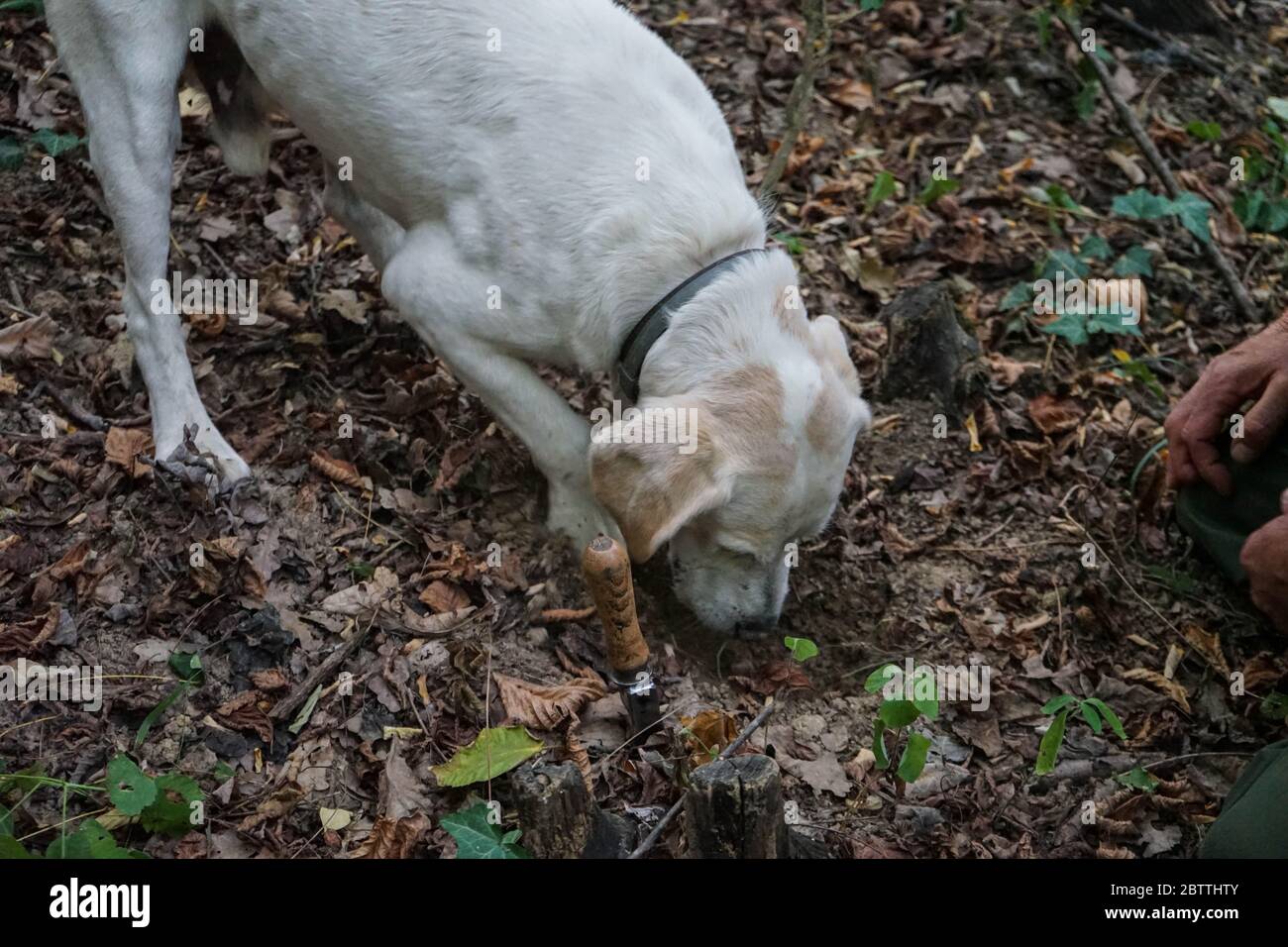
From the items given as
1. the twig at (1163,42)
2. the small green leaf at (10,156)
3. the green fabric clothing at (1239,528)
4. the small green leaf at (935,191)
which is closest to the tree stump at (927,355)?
the green fabric clothing at (1239,528)

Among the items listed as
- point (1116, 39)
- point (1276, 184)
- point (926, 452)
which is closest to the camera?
point (926, 452)

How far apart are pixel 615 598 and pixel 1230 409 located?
2.17m

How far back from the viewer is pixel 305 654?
3.47 meters

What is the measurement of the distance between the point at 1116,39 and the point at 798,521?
439 cm

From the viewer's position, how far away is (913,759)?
10.2 feet

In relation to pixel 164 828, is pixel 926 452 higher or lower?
higher

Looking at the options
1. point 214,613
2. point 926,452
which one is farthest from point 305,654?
point 926,452

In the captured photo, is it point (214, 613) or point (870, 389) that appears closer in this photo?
point (214, 613)

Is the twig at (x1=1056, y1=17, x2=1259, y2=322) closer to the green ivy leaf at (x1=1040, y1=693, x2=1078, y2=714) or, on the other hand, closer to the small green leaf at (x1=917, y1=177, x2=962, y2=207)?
the small green leaf at (x1=917, y1=177, x2=962, y2=207)

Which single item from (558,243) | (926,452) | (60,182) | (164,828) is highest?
(558,243)

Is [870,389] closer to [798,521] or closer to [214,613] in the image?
[798,521]

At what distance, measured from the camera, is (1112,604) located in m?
3.98

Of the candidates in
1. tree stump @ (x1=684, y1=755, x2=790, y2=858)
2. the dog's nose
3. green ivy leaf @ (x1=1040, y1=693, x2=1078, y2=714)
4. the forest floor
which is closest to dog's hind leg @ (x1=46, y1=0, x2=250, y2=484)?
the forest floor
